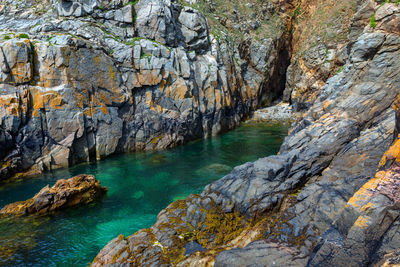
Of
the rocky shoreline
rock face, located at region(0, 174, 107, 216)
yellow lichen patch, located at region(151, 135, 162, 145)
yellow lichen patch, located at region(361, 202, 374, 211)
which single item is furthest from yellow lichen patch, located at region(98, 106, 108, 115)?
yellow lichen patch, located at region(361, 202, 374, 211)

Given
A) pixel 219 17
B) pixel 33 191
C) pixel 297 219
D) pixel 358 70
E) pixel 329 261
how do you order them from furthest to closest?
pixel 219 17
pixel 33 191
pixel 358 70
pixel 297 219
pixel 329 261

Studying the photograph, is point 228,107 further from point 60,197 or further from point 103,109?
point 60,197

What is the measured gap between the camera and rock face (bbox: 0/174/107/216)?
55.3 feet

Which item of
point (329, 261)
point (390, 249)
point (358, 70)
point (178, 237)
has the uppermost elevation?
point (358, 70)

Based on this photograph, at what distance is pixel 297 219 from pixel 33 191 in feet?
72.6

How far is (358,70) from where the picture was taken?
60.9ft

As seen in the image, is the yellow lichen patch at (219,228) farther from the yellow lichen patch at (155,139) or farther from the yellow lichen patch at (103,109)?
the yellow lichen patch at (103,109)

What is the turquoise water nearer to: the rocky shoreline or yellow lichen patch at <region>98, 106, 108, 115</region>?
the rocky shoreline

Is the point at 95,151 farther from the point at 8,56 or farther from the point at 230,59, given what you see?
the point at 230,59

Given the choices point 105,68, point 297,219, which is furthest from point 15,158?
point 297,219

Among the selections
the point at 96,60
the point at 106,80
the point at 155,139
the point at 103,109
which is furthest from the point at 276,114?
the point at 96,60

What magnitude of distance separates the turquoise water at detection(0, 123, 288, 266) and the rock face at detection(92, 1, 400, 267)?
3.97 m

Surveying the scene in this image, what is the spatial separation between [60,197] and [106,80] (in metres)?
16.8

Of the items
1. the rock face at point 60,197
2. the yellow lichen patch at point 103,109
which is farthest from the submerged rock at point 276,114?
the rock face at point 60,197
